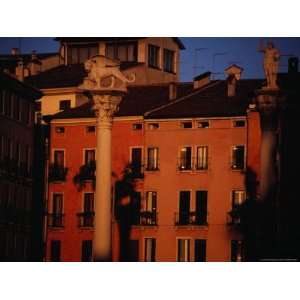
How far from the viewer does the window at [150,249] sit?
20.3 m

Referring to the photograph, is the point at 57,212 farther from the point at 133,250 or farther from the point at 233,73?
the point at 233,73

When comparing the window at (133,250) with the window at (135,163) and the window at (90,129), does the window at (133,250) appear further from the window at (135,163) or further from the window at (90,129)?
the window at (90,129)

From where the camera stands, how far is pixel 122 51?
66.9 feet

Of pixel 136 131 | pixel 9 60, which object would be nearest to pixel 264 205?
pixel 136 131

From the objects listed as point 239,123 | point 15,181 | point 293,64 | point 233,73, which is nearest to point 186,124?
point 239,123

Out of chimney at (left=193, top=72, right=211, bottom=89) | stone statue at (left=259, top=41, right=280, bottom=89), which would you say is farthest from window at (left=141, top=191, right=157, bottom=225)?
stone statue at (left=259, top=41, right=280, bottom=89)

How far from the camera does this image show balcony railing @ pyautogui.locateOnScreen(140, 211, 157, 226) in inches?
810

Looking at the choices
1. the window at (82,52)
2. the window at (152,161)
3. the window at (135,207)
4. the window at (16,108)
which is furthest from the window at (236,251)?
the window at (16,108)

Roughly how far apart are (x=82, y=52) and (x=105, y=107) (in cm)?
72

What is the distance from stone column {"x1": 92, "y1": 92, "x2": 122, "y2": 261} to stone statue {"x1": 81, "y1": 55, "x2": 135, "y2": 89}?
0.42 ft

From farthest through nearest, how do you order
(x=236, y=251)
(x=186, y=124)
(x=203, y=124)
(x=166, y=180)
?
(x=186, y=124)
(x=166, y=180)
(x=203, y=124)
(x=236, y=251)

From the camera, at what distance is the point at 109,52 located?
2031 cm

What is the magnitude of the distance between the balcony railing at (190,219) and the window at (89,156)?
1239 mm

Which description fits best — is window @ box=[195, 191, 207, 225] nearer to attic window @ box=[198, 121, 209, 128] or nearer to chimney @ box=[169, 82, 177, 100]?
attic window @ box=[198, 121, 209, 128]
